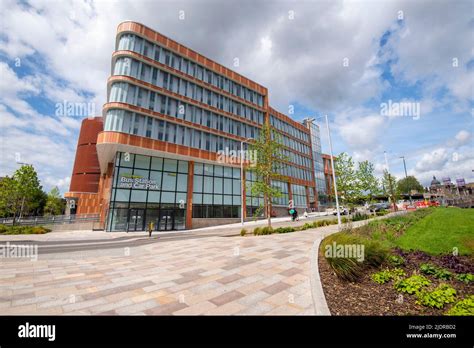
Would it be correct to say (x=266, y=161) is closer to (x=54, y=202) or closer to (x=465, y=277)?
(x=465, y=277)

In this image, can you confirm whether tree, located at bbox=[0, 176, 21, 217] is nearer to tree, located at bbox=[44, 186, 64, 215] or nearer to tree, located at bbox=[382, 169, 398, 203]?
tree, located at bbox=[44, 186, 64, 215]

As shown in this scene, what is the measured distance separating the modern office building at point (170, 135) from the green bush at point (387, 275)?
43.9 feet

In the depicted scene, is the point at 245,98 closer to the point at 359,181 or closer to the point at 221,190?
the point at 221,190

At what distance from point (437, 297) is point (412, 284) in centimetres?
55

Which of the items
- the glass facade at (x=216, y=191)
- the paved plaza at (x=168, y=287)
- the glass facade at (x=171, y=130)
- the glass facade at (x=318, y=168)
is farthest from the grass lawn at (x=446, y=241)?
the glass facade at (x=318, y=168)

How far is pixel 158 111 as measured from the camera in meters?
26.2

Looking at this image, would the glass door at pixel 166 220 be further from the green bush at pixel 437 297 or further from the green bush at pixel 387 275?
the green bush at pixel 437 297

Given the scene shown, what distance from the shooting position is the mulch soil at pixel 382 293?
354 cm

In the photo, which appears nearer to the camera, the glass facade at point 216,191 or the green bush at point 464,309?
the green bush at point 464,309

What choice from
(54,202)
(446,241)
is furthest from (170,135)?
(54,202)

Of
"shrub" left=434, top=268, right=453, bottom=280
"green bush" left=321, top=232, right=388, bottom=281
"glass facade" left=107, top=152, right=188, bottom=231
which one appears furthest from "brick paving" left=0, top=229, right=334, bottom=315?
"glass facade" left=107, top=152, right=188, bottom=231

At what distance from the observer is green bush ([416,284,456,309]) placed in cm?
349
